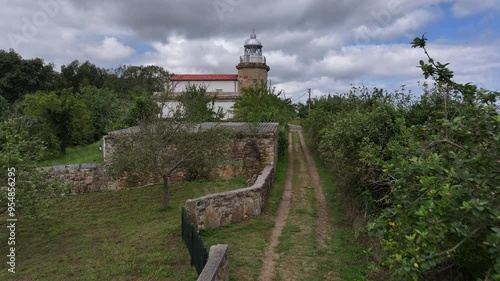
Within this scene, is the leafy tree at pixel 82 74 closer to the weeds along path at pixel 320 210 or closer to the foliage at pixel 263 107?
the foliage at pixel 263 107

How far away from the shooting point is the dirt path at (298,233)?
20.7 ft

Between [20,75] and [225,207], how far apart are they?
1370 inches

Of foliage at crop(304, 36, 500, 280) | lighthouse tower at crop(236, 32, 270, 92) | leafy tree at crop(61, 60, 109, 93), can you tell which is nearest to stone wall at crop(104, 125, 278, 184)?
foliage at crop(304, 36, 500, 280)

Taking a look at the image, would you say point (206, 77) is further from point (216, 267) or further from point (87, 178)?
point (216, 267)

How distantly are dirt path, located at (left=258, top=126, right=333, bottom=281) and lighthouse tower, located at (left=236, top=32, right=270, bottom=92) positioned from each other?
2618 cm

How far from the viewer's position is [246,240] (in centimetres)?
780

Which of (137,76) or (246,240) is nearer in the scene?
(246,240)

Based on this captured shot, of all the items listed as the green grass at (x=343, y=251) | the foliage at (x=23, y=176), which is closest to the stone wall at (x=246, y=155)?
the green grass at (x=343, y=251)

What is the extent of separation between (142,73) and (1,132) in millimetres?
50370

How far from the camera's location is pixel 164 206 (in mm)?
11055

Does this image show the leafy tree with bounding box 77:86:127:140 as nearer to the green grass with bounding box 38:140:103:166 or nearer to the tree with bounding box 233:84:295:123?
the green grass with bounding box 38:140:103:166

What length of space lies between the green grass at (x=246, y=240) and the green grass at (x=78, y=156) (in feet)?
48.8

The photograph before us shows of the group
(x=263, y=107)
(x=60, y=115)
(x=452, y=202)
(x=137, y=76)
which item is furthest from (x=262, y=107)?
(x=137, y=76)

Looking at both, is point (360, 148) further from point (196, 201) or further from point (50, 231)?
point (50, 231)
